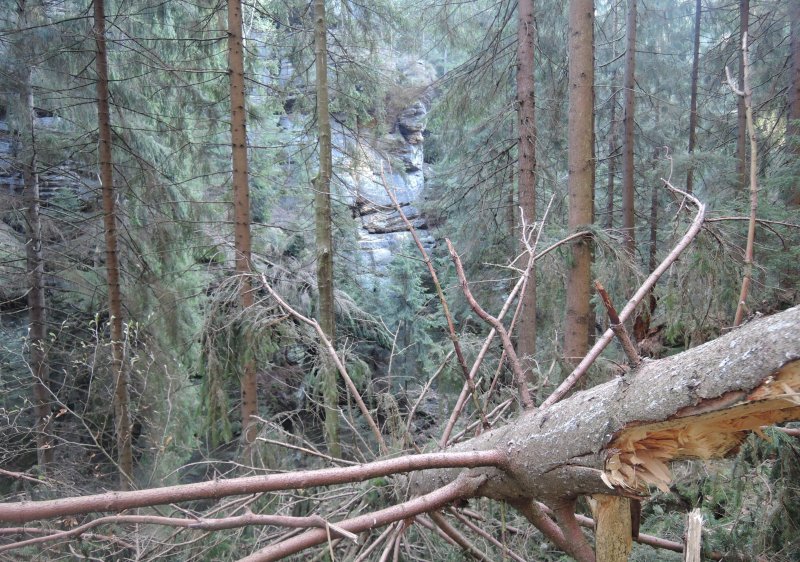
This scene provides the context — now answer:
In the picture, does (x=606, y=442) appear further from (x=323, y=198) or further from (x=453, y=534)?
(x=323, y=198)

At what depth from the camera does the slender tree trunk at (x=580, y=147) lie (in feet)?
15.7

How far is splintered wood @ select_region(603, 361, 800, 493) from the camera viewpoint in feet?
5.22

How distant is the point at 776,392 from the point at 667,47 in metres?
18.6

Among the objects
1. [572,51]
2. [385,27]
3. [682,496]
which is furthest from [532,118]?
[682,496]

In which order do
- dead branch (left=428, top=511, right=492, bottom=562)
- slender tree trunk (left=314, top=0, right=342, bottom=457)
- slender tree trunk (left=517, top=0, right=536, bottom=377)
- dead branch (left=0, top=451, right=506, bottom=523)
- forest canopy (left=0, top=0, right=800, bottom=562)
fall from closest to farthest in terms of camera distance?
dead branch (left=0, top=451, right=506, bottom=523) → forest canopy (left=0, top=0, right=800, bottom=562) → dead branch (left=428, top=511, right=492, bottom=562) → slender tree trunk (left=314, top=0, right=342, bottom=457) → slender tree trunk (left=517, top=0, right=536, bottom=377)

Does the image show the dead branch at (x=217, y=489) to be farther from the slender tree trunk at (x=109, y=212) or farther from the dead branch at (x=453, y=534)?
the slender tree trunk at (x=109, y=212)

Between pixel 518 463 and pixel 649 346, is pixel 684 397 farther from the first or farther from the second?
pixel 649 346

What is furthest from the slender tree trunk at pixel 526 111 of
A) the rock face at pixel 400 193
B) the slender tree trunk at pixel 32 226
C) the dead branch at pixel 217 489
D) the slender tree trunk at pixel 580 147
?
the slender tree trunk at pixel 32 226

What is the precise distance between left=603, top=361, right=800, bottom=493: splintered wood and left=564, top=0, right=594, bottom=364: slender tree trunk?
303 centimetres

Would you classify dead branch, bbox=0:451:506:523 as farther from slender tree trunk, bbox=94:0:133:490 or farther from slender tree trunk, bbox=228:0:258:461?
slender tree trunk, bbox=94:0:133:490

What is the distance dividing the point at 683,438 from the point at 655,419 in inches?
8.7

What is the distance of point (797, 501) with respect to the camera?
2.90m

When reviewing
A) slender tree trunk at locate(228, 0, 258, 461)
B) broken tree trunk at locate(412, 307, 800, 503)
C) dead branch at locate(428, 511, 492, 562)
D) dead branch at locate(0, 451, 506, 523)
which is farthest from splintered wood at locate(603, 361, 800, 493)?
slender tree trunk at locate(228, 0, 258, 461)

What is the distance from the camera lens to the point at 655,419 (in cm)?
171
